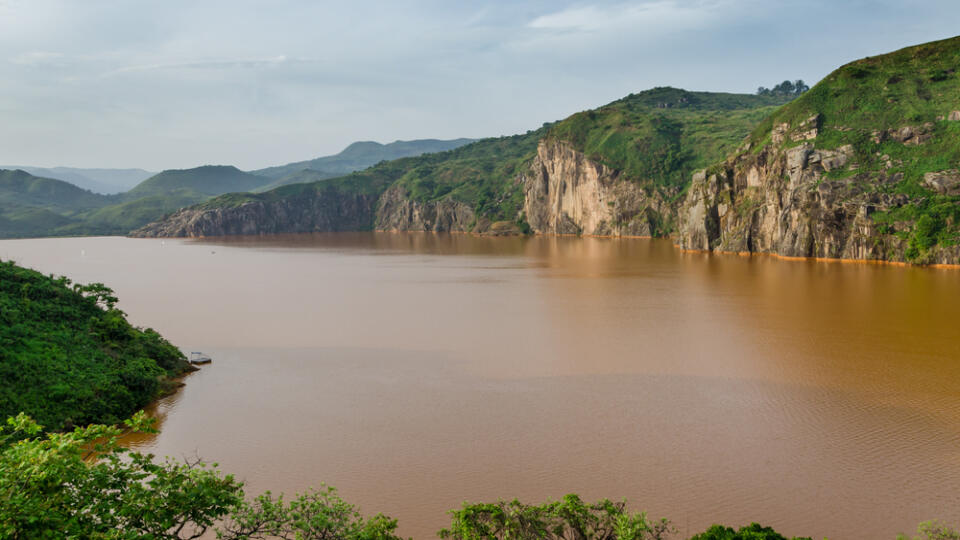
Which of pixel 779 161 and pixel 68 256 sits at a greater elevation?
pixel 779 161

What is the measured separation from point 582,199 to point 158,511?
159 meters

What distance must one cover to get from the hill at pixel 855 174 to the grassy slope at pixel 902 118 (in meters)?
0.13

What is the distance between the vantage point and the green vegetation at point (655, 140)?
150 meters

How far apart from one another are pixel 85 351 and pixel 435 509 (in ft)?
70.7

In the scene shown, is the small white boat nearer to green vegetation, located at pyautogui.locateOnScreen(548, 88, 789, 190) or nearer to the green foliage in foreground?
the green foliage in foreground

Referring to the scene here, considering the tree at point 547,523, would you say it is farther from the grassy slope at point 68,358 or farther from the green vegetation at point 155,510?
the grassy slope at point 68,358

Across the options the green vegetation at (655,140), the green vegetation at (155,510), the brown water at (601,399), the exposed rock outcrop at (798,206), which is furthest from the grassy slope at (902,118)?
the green vegetation at (155,510)

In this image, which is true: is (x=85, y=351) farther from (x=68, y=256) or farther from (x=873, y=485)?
(x=68, y=256)

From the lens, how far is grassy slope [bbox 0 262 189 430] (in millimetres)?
25594

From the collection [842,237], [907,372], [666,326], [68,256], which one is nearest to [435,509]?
[907,372]

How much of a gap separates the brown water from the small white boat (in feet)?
2.55

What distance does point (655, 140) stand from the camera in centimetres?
16012

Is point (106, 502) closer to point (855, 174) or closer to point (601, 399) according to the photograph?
point (601, 399)

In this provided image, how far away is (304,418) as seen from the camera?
1052 inches
